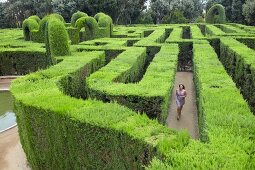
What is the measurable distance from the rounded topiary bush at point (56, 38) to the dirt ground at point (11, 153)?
481 centimetres

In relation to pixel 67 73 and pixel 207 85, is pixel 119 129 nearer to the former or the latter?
pixel 207 85

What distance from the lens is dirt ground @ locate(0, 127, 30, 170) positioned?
874 cm

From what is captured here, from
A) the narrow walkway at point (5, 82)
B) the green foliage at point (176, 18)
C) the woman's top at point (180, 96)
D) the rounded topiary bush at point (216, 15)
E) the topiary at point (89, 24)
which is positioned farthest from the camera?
the green foliage at point (176, 18)

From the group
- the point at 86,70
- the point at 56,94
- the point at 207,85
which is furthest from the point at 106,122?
the point at 86,70

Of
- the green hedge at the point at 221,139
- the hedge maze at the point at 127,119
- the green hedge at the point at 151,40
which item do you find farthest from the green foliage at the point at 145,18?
the green hedge at the point at 221,139

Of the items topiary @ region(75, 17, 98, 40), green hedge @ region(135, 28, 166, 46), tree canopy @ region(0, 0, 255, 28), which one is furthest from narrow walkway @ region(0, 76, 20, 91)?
tree canopy @ region(0, 0, 255, 28)

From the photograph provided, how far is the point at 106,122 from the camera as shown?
5852 millimetres

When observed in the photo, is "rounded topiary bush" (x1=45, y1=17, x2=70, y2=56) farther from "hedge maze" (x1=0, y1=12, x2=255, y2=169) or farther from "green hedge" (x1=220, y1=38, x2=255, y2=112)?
"green hedge" (x1=220, y1=38, x2=255, y2=112)

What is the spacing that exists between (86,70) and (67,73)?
187 cm

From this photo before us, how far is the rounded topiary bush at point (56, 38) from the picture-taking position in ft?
46.5

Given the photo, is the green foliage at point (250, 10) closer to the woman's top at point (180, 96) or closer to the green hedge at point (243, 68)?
the green hedge at point (243, 68)

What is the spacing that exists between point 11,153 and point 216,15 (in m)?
38.5

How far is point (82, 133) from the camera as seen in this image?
621cm

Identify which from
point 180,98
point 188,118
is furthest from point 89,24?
point 188,118
